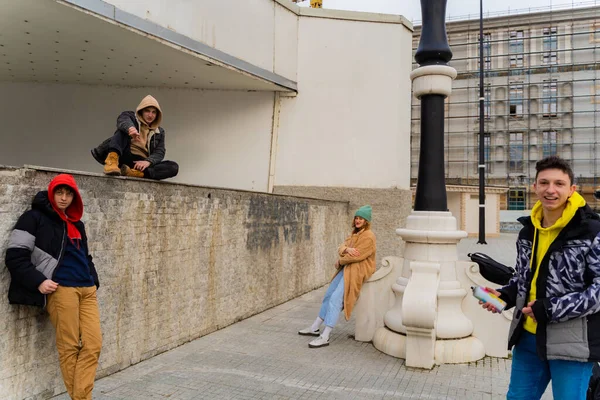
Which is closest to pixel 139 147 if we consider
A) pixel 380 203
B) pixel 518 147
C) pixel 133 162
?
pixel 133 162

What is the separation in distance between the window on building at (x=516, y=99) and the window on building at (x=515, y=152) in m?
1.44

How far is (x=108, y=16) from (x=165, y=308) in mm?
4054

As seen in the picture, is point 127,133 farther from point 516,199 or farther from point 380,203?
point 516,199

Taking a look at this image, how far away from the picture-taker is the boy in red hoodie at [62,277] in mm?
3248

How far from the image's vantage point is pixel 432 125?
545 cm

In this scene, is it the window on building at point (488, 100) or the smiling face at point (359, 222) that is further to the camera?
the window on building at point (488, 100)

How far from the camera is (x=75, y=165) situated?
11023mm

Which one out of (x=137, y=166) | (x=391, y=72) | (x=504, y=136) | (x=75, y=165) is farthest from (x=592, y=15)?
(x=137, y=166)

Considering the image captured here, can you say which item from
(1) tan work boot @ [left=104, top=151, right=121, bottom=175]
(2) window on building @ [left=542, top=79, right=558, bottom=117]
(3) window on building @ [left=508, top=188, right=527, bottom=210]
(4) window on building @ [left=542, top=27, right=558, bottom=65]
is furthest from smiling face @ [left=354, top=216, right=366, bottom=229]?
(4) window on building @ [left=542, top=27, right=558, bottom=65]

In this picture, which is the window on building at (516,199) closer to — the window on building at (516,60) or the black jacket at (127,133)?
the window on building at (516,60)

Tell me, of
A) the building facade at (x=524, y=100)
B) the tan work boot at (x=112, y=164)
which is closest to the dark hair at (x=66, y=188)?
the tan work boot at (x=112, y=164)

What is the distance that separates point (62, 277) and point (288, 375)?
2205 mm

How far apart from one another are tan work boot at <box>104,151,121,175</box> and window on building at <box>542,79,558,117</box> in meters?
36.8

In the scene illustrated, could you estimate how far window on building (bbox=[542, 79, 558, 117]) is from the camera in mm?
35500
